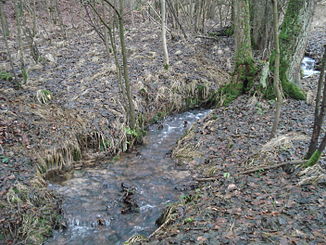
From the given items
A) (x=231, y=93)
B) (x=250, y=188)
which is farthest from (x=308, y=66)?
(x=250, y=188)

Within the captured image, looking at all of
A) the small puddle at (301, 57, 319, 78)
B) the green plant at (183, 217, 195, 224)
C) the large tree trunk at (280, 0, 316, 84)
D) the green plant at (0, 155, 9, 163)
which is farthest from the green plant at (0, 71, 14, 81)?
the small puddle at (301, 57, 319, 78)

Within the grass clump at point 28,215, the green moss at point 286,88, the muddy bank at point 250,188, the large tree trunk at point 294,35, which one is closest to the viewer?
the muddy bank at point 250,188

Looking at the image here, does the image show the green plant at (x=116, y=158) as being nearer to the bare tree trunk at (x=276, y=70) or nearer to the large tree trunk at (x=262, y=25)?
the bare tree trunk at (x=276, y=70)

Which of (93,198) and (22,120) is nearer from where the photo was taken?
(93,198)

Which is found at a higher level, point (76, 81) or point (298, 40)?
point (298, 40)

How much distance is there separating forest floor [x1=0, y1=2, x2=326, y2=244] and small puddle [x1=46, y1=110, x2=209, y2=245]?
31cm

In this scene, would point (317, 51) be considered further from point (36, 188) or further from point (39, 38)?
point (36, 188)

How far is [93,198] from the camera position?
548cm

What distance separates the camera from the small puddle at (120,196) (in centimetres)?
473

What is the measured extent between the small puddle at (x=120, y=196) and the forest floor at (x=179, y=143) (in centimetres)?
31

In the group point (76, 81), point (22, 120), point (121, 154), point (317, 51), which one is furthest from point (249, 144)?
point (317, 51)

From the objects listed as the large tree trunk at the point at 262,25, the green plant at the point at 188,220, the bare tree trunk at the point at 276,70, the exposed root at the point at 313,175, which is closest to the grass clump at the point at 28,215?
the green plant at the point at 188,220

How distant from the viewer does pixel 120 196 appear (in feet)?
18.0

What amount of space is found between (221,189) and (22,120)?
462 centimetres
